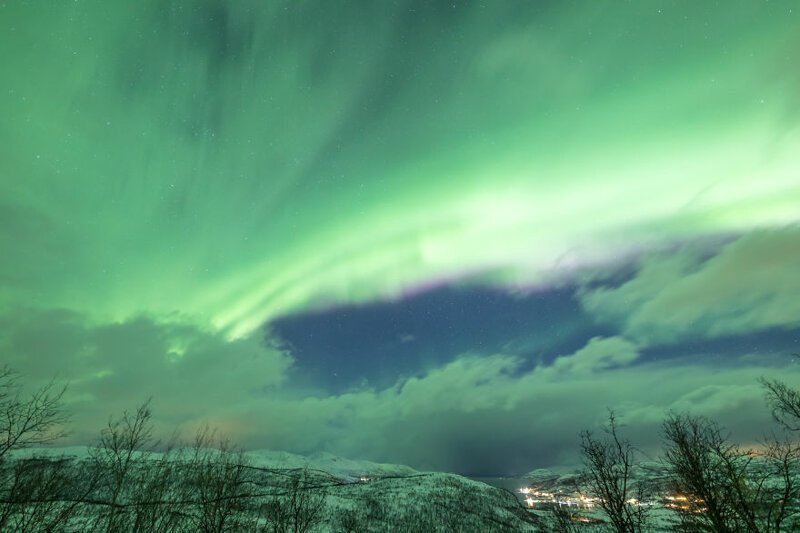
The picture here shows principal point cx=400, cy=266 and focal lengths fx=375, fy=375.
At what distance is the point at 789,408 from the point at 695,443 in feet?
45.1

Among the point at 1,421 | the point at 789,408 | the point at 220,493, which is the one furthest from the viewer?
the point at 789,408

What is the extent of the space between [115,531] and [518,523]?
183 meters

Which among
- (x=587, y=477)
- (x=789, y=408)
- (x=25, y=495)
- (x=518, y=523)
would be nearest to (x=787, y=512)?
(x=587, y=477)

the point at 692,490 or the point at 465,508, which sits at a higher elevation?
the point at 692,490

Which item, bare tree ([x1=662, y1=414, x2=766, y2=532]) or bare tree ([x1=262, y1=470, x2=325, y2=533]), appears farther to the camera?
bare tree ([x1=262, y1=470, x2=325, y2=533])

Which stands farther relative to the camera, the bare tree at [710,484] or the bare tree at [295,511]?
the bare tree at [295,511]

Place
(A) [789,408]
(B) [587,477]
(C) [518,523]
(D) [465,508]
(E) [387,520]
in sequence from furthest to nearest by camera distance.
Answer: (D) [465,508] < (C) [518,523] < (E) [387,520] < (A) [789,408] < (B) [587,477]

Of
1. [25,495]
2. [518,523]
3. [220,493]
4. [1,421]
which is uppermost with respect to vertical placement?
[1,421]

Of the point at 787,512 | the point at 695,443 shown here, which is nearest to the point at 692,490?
the point at 695,443

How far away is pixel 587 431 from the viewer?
67.0 ft

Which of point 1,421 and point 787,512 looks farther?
point 1,421

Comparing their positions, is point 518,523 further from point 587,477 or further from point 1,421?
point 1,421

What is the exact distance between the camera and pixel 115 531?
26.6m

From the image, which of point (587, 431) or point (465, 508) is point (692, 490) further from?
point (465, 508)
